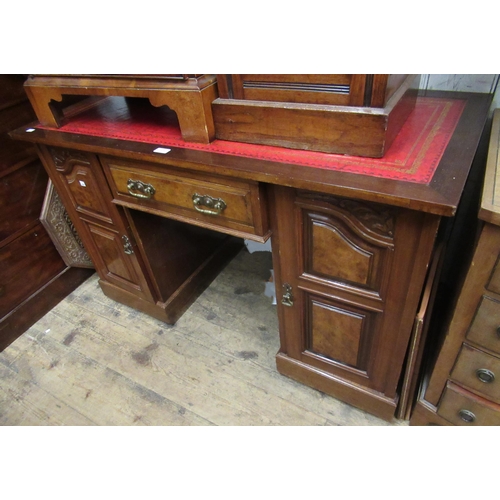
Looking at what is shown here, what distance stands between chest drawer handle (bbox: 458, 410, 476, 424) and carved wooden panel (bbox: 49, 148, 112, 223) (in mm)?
1320

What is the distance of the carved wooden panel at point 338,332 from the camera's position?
1047 mm

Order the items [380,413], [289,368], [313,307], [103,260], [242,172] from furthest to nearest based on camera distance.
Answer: [103,260]
[289,368]
[380,413]
[313,307]
[242,172]

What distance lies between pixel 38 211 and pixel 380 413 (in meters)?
1.69

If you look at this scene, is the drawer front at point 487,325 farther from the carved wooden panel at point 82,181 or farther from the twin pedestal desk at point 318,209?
the carved wooden panel at point 82,181

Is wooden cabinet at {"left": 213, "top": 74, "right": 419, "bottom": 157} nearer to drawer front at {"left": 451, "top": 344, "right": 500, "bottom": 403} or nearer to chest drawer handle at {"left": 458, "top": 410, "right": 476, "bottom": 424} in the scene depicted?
drawer front at {"left": 451, "top": 344, "right": 500, "bottom": 403}

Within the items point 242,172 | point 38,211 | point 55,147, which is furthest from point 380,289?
point 38,211

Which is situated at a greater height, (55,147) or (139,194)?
(55,147)

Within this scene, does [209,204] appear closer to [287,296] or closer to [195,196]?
[195,196]

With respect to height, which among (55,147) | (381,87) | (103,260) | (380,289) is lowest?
(103,260)

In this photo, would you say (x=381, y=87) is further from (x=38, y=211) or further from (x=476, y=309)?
(x=38, y=211)

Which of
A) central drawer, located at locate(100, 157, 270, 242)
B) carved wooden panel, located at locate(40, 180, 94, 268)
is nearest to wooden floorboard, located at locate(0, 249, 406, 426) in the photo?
carved wooden panel, located at locate(40, 180, 94, 268)

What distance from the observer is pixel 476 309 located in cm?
82

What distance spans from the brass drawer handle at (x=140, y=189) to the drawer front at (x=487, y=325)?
0.93m

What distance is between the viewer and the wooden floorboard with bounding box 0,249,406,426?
1331 millimetres
